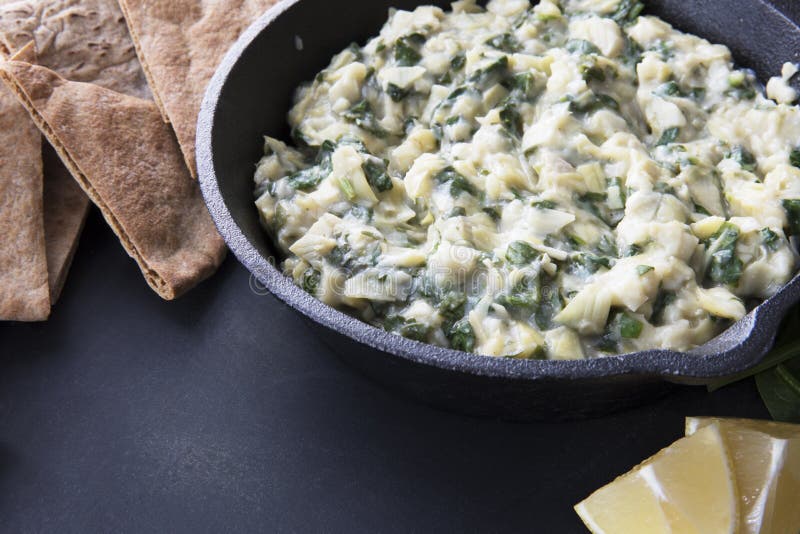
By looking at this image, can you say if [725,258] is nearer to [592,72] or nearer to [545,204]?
[545,204]

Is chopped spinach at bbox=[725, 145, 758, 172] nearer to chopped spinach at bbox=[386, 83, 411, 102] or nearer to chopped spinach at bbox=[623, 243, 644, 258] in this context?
chopped spinach at bbox=[623, 243, 644, 258]

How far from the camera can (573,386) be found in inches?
91.7

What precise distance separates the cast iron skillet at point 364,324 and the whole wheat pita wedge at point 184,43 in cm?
27

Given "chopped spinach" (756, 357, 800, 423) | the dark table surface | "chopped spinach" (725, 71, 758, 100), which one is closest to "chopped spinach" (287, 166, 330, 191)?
the dark table surface

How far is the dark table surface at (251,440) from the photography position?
278cm

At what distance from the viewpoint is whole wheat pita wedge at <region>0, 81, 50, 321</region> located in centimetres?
306

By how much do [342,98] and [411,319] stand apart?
1.01 metres

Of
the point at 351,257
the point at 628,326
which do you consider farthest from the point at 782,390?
the point at 351,257

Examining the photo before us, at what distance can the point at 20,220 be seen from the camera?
3141 millimetres

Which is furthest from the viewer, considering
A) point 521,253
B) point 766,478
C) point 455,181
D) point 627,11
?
point 627,11

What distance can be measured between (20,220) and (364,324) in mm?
1545

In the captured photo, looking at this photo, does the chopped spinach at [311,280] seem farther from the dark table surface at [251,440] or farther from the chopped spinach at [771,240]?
the chopped spinach at [771,240]

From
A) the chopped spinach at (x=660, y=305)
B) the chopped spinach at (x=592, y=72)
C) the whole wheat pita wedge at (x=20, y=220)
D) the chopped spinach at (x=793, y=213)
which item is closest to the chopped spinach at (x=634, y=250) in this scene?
the chopped spinach at (x=660, y=305)

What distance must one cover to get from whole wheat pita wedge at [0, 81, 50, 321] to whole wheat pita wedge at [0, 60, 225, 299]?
0.54ft
